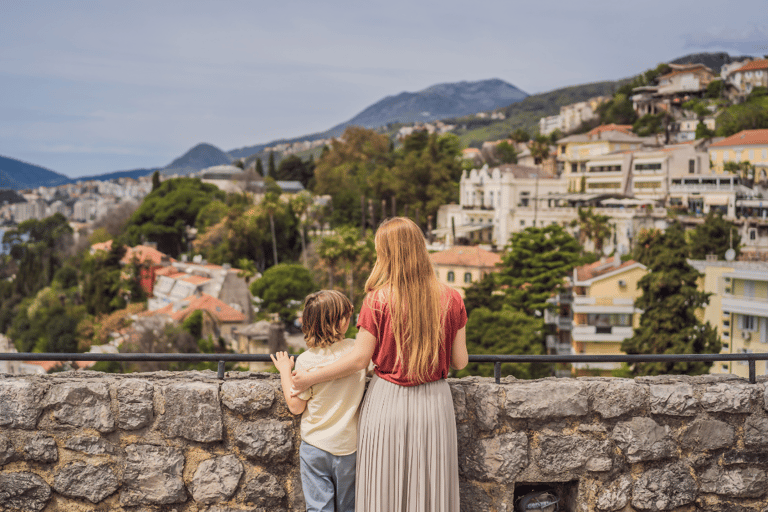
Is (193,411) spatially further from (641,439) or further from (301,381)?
(641,439)

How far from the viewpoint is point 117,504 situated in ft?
9.64

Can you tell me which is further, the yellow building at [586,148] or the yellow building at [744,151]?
the yellow building at [586,148]

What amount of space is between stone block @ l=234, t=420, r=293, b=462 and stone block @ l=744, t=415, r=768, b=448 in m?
2.03

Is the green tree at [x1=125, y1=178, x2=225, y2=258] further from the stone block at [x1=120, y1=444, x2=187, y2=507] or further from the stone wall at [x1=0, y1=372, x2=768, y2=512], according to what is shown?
the stone block at [x1=120, y1=444, x2=187, y2=507]

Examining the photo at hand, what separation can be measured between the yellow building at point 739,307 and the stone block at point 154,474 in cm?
2835

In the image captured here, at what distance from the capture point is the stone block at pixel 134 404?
288cm

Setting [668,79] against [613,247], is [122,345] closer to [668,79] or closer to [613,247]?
[613,247]

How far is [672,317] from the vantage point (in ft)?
82.8

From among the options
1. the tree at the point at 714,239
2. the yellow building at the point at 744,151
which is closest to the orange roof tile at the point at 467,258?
the tree at the point at 714,239

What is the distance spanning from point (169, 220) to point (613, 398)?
71.5m

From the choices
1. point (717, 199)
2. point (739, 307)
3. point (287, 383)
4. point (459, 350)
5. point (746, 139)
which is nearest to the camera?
point (459, 350)

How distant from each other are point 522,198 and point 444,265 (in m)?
17.5

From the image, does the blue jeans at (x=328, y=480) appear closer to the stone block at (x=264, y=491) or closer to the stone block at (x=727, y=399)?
the stone block at (x=264, y=491)

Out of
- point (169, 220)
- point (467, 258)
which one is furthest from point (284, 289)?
point (169, 220)
